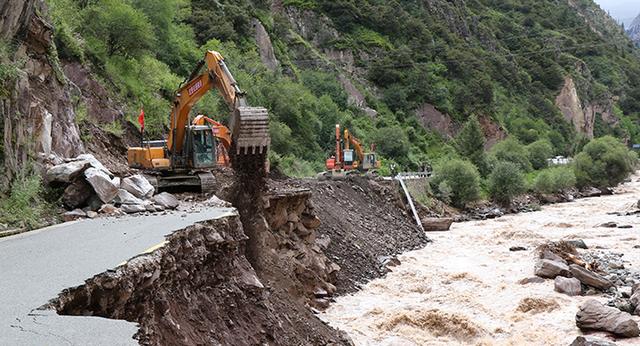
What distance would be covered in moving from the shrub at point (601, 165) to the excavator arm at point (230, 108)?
5600cm

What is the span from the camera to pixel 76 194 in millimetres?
13094

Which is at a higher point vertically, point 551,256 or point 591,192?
point 551,256

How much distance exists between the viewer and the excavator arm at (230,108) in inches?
528

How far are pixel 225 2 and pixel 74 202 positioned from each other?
53.5m

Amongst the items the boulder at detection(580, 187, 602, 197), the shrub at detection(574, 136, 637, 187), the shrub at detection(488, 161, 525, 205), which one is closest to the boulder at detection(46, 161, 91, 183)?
the shrub at detection(488, 161, 525, 205)

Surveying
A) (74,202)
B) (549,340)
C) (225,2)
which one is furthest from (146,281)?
(225,2)

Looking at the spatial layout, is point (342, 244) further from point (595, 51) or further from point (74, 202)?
point (595, 51)

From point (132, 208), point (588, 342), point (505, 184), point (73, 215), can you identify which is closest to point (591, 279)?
point (588, 342)

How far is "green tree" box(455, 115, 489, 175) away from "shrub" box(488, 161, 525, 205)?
971cm

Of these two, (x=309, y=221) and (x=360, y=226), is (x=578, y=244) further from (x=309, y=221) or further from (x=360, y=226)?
(x=309, y=221)

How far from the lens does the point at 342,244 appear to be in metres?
23.8

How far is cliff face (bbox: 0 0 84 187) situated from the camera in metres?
12.0

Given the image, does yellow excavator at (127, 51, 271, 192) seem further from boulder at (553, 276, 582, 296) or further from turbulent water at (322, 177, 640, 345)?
boulder at (553, 276, 582, 296)

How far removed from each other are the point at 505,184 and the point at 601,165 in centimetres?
2001
